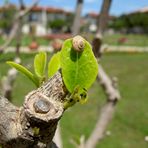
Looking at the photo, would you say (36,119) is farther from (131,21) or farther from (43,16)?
(43,16)

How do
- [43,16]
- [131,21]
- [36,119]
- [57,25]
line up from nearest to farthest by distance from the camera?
1. [36,119]
2. [131,21]
3. [57,25]
4. [43,16]

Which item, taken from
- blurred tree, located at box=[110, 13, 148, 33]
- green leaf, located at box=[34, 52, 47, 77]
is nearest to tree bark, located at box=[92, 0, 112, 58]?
green leaf, located at box=[34, 52, 47, 77]

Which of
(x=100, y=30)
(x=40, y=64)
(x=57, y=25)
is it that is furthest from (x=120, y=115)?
(x=57, y=25)

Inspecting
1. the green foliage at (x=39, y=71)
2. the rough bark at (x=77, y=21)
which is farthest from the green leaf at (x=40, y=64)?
the rough bark at (x=77, y=21)

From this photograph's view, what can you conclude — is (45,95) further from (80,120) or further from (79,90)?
(80,120)

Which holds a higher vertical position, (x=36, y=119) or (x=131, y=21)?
(x=36, y=119)

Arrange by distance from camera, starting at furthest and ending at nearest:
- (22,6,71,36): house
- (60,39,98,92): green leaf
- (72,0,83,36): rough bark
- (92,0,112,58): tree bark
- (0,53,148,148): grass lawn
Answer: (22,6,71,36): house < (0,53,148,148): grass lawn < (72,0,83,36): rough bark < (92,0,112,58): tree bark < (60,39,98,92): green leaf

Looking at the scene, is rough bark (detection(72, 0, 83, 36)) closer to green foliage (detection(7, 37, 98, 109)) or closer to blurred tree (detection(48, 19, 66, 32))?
green foliage (detection(7, 37, 98, 109))

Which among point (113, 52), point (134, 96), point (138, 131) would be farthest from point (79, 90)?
point (113, 52)
